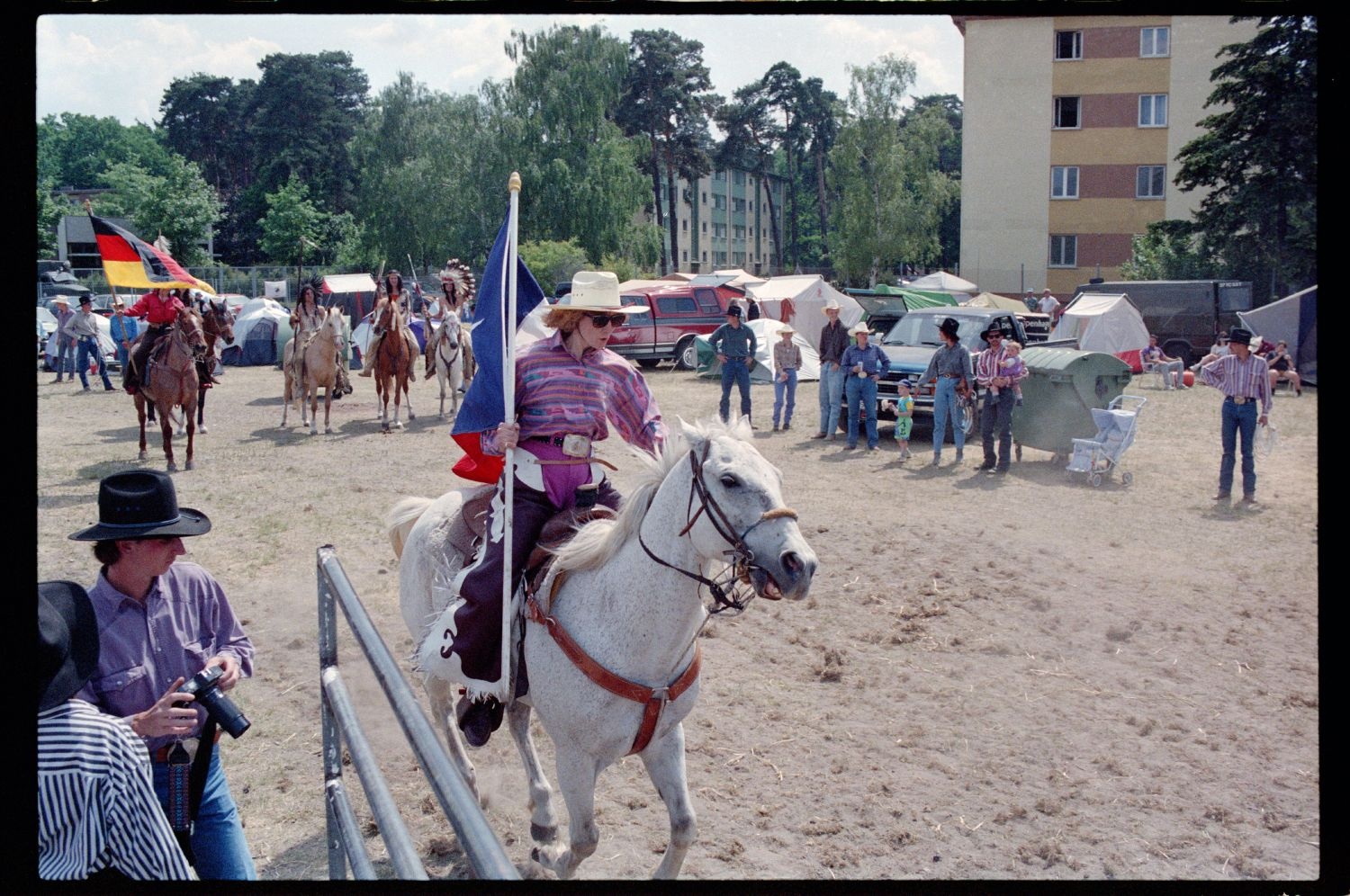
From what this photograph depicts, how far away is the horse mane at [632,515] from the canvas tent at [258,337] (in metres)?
24.2

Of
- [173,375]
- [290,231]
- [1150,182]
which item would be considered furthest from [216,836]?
[290,231]

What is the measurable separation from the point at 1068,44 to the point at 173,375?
2287 centimetres

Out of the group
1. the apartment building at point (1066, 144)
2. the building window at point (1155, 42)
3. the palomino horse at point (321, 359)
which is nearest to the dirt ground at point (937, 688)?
the palomino horse at point (321, 359)

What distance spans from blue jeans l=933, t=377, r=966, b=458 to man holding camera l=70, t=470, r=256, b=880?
10999 millimetres

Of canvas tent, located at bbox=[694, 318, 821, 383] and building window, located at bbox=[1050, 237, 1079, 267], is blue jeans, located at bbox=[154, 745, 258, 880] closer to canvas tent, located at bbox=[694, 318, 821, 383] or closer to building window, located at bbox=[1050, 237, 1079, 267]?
canvas tent, located at bbox=[694, 318, 821, 383]

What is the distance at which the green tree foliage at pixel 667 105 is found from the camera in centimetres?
3544

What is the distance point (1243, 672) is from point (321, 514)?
8334 mm

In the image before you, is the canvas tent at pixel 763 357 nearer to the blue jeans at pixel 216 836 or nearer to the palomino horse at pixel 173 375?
the palomino horse at pixel 173 375

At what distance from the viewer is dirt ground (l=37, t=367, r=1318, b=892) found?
4.43 metres

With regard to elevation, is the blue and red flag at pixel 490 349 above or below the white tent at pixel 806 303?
below

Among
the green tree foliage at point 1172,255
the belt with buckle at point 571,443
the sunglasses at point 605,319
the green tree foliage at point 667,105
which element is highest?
the green tree foliage at point 667,105

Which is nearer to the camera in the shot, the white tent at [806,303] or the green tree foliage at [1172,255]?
the green tree foliage at [1172,255]

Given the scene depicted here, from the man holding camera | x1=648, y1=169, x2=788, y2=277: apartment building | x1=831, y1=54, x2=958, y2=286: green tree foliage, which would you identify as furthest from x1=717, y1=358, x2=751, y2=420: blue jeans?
x1=648, y1=169, x2=788, y2=277: apartment building

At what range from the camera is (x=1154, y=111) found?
79.0ft
